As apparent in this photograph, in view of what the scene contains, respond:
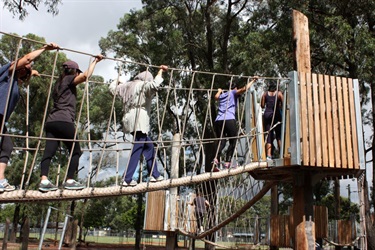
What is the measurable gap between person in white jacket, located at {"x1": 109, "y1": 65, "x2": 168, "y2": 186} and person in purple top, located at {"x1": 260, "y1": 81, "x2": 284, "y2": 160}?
2.27 m

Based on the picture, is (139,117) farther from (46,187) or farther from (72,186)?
(46,187)

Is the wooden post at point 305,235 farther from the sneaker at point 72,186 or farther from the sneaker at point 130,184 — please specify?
the sneaker at point 72,186

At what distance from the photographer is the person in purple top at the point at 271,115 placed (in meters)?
6.50

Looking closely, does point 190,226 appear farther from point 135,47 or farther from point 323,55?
point 135,47

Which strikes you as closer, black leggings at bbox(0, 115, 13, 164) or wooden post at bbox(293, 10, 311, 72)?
black leggings at bbox(0, 115, 13, 164)

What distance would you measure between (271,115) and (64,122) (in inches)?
138

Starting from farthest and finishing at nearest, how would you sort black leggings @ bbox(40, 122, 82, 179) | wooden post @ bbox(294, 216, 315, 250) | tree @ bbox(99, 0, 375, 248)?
tree @ bbox(99, 0, 375, 248) < wooden post @ bbox(294, 216, 315, 250) < black leggings @ bbox(40, 122, 82, 179)

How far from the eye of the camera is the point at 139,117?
467cm

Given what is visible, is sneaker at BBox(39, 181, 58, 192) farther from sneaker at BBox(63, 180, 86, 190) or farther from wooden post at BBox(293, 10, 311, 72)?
wooden post at BBox(293, 10, 311, 72)

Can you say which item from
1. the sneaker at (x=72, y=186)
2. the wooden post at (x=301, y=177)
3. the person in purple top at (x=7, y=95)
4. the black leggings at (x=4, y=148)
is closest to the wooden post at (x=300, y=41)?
the wooden post at (x=301, y=177)

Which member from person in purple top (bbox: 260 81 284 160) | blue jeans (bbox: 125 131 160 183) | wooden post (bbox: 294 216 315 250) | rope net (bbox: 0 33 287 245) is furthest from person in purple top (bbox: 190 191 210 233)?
blue jeans (bbox: 125 131 160 183)

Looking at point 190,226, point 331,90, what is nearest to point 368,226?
point 190,226

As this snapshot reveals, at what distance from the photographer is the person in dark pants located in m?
3.96

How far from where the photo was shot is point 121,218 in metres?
65.2
